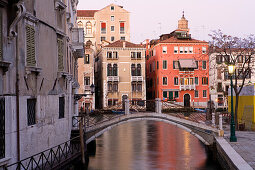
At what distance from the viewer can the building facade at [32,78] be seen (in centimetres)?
1180

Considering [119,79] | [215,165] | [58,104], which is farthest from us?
[119,79]

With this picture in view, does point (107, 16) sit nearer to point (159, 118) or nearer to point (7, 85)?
point (159, 118)

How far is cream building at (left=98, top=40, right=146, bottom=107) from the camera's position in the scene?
2280 inches

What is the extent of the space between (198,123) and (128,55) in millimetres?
35456

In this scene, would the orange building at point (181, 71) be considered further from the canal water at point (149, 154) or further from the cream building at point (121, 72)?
the canal water at point (149, 154)

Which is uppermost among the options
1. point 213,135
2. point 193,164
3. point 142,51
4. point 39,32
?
point 142,51

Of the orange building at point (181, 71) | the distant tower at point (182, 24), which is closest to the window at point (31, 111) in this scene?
the orange building at point (181, 71)

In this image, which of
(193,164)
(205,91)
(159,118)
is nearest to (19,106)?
(193,164)

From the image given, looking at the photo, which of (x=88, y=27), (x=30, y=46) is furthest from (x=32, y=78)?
(x=88, y=27)

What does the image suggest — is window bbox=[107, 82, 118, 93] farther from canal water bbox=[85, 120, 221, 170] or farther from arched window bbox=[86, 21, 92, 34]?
canal water bbox=[85, 120, 221, 170]

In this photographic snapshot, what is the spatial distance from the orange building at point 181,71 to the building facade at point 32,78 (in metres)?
40.7

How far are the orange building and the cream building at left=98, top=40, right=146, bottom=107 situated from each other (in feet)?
9.37

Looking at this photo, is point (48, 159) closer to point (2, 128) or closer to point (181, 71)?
point (2, 128)

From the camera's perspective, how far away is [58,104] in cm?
1742
